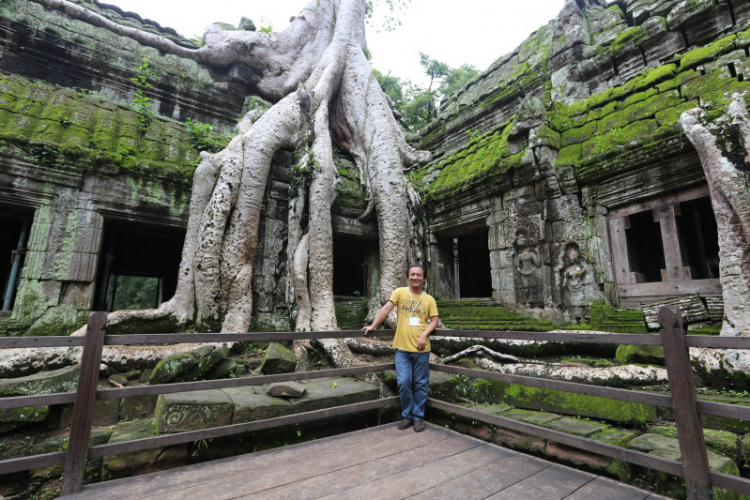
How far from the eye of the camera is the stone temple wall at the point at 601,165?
12.3 ft

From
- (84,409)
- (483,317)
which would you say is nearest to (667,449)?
(84,409)

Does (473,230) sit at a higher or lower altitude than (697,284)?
higher

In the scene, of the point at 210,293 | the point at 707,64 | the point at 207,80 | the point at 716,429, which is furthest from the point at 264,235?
the point at 707,64

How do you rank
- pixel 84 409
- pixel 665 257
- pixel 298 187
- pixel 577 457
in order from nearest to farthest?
pixel 84 409 → pixel 577 457 → pixel 665 257 → pixel 298 187

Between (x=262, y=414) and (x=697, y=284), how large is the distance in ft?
13.5

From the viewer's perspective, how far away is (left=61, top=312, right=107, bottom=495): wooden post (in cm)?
171

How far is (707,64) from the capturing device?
12.7 feet

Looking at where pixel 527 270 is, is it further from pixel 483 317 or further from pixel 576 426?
pixel 576 426

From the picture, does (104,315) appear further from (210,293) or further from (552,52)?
(552,52)

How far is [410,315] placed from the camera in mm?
2770

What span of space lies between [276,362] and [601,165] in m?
4.14

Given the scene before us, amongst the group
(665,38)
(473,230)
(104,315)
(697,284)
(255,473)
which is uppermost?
(665,38)

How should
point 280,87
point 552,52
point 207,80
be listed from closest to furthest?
1. point 552,52
2. point 207,80
3. point 280,87

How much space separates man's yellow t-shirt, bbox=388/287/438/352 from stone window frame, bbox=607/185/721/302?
2.65 meters
